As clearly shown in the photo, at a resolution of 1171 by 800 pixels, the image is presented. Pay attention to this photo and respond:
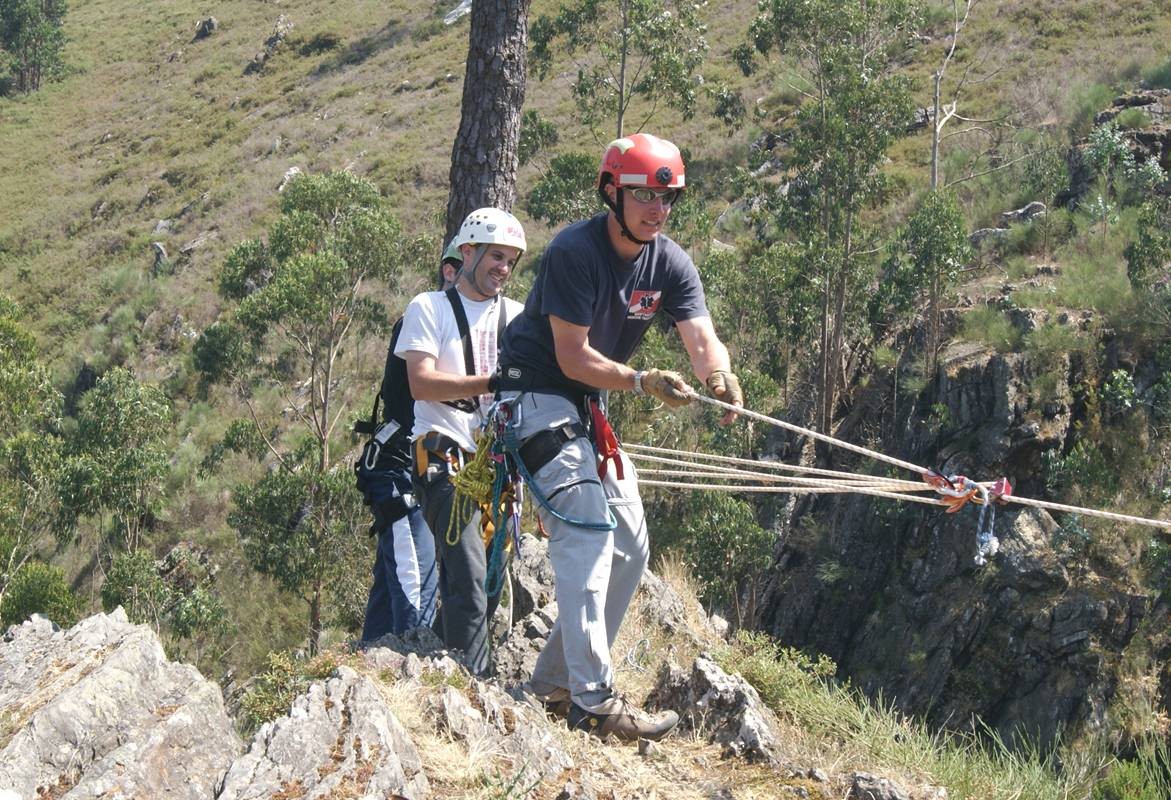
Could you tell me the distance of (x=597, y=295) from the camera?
4.54 meters

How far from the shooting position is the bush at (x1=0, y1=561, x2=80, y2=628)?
16266 mm

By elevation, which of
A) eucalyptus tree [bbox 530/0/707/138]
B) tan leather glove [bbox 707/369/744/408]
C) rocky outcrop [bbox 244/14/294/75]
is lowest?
tan leather glove [bbox 707/369/744/408]

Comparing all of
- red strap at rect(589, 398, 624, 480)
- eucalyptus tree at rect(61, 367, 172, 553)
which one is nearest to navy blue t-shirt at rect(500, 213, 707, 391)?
red strap at rect(589, 398, 624, 480)

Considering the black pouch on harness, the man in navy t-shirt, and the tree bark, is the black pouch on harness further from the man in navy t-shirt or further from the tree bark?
the tree bark

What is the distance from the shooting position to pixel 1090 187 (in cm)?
2136

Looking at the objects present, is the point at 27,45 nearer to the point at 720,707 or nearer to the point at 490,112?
the point at 490,112

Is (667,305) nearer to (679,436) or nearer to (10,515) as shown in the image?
(679,436)

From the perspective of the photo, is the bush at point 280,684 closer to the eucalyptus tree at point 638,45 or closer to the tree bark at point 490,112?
the tree bark at point 490,112

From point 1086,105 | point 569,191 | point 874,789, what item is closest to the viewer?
point 874,789

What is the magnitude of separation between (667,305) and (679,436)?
47.0ft

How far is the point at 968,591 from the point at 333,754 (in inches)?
529

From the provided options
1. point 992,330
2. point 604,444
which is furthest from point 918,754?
point 992,330

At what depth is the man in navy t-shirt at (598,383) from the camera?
14.5ft

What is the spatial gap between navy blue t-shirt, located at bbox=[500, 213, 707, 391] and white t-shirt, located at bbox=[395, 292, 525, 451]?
56cm
